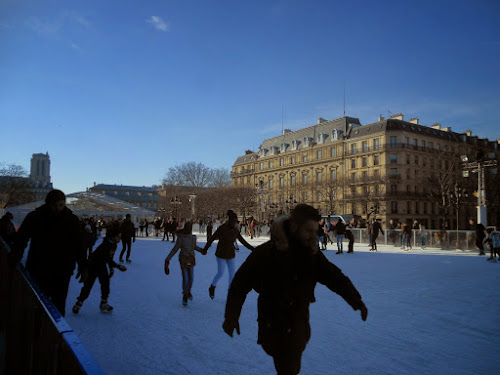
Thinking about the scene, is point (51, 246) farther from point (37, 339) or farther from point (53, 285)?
point (37, 339)

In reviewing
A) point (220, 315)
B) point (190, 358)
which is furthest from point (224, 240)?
point (190, 358)

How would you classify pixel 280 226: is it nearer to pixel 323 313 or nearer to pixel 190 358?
pixel 190 358

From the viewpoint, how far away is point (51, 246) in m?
4.06

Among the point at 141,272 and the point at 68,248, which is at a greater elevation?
the point at 68,248

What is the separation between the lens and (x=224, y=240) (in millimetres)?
6934

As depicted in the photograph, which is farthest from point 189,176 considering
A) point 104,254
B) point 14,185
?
point 104,254

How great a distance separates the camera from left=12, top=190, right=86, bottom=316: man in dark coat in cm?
402

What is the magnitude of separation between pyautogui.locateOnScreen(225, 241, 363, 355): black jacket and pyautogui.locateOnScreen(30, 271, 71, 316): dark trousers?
2.38m

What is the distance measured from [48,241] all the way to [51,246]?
6 centimetres

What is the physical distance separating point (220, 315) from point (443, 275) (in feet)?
22.2

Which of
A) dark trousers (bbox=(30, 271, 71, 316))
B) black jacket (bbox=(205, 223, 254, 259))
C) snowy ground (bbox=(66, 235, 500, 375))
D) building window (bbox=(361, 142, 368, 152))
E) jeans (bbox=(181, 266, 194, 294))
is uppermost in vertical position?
building window (bbox=(361, 142, 368, 152))

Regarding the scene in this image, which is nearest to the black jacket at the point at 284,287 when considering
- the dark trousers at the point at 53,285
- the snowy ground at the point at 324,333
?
the snowy ground at the point at 324,333

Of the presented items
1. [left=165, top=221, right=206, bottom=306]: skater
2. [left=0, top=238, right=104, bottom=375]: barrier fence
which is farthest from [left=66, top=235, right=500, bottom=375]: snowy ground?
[left=0, top=238, right=104, bottom=375]: barrier fence

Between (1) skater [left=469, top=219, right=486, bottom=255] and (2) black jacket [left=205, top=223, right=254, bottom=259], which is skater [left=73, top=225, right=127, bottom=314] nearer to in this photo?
(2) black jacket [left=205, top=223, right=254, bottom=259]
